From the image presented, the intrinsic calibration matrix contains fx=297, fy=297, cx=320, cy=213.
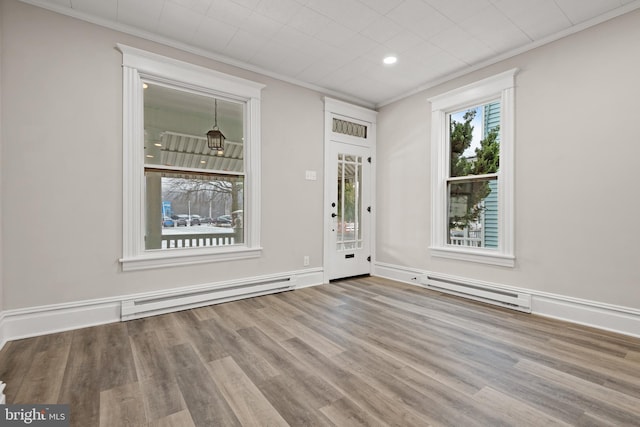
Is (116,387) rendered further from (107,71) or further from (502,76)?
(502,76)

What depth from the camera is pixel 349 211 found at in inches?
183

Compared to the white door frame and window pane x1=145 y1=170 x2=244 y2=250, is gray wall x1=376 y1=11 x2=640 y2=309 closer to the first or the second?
the white door frame

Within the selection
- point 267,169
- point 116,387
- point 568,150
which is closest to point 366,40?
point 267,169

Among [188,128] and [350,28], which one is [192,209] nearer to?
[188,128]

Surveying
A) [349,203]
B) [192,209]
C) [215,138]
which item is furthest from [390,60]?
[192,209]

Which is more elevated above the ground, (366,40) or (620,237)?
(366,40)

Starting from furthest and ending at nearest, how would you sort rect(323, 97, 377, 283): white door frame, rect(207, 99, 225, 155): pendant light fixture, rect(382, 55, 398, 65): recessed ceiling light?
1. rect(323, 97, 377, 283): white door frame
2. rect(207, 99, 225, 155): pendant light fixture
3. rect(382, 55, 398, 65): recessed ceiling light

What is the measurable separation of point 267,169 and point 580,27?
3480mm

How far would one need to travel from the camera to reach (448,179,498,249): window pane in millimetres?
3598

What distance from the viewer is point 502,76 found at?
3352mm

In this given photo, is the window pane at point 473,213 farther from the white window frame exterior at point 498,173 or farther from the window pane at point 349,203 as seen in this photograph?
the window pane at point 349,203

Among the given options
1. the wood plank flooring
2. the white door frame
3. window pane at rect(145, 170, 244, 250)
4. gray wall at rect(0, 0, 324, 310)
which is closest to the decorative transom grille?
the white door frame

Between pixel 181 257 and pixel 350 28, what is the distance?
2.89 meters

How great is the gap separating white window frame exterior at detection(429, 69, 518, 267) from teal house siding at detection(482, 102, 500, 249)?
9 cm
